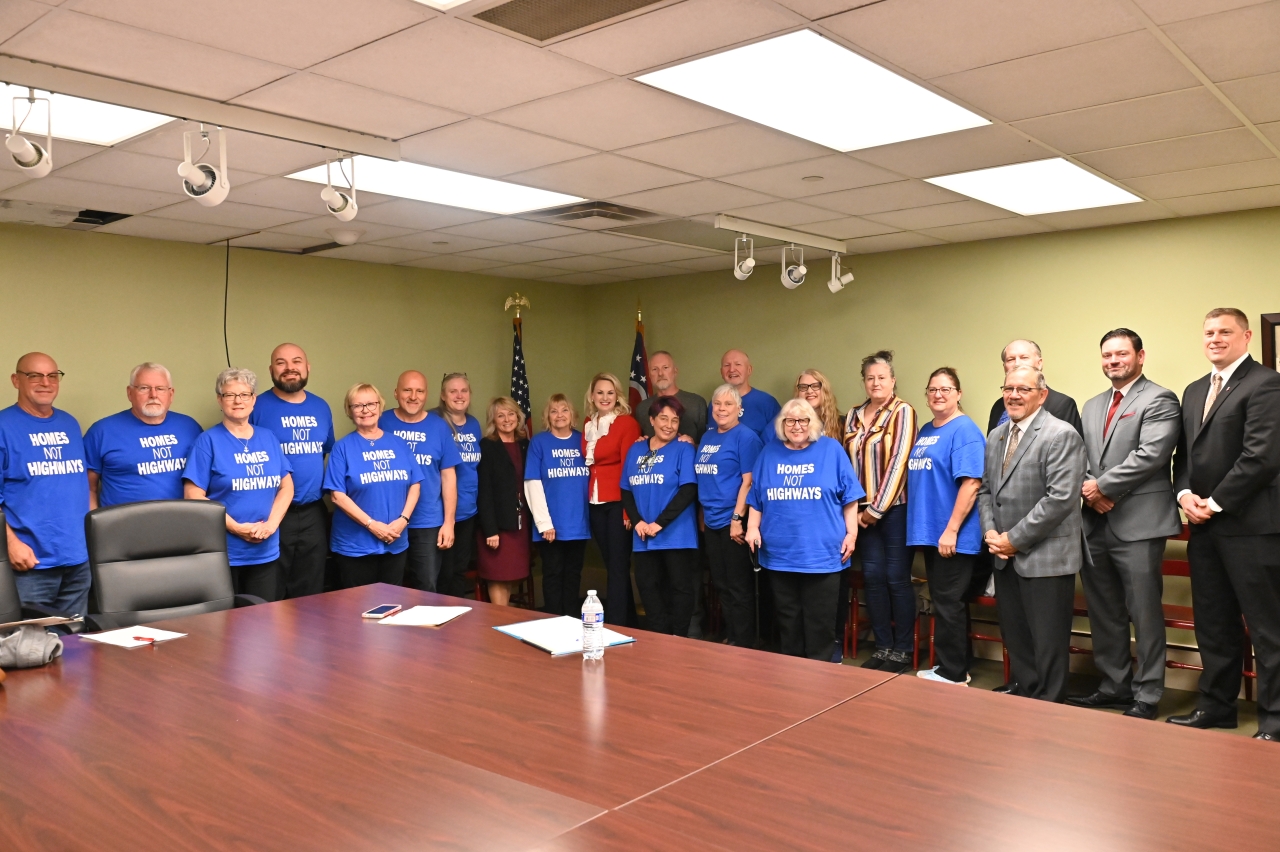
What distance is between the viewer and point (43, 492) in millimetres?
4887

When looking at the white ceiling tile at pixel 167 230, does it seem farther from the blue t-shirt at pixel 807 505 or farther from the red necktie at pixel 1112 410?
the red necktie at pixel 1112 410

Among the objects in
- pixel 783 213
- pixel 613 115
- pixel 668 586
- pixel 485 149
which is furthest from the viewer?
pixel 668 586

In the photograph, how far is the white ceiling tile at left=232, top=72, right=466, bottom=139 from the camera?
321 cm

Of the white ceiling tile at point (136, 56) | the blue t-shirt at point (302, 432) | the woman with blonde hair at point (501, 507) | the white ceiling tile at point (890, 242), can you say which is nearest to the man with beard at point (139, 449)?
the blue t-shirt at point (302, 432)

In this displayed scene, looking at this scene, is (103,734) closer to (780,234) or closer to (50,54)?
(50,54)

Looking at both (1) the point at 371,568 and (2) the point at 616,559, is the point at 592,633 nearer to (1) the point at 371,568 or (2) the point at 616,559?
(1) the point at 371,568

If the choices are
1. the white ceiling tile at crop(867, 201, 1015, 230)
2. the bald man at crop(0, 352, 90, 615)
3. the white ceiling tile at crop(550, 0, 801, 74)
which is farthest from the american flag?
the white ceiling tile at crop(550, 0, 801, 74)

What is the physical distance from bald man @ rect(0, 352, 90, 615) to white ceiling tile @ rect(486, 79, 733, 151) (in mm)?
3014

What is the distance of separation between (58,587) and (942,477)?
4616 millimetres

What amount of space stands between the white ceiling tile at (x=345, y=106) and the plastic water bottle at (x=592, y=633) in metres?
1.82

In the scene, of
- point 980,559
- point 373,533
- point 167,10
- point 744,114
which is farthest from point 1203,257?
point 167,10

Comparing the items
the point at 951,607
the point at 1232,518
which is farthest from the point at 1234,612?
the point at 951,607

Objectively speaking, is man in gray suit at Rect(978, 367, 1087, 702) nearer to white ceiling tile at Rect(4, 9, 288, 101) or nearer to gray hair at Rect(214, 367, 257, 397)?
white ceiling tile at Rect(4, 9, 288, 101)

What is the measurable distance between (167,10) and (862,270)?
5306mm
